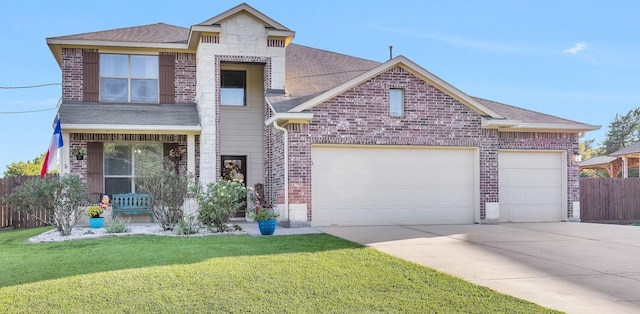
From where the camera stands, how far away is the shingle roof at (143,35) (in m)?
17.4

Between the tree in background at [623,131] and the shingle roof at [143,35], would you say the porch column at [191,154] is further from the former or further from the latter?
the tree in background at [623,131]

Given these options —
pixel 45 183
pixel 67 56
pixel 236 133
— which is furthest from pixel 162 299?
pixel 67 56

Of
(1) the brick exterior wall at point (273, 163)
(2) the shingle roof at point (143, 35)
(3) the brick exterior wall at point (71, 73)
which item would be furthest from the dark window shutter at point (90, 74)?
(1) the brick exterior wall at point (273, 163)

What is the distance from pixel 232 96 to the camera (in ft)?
59.0

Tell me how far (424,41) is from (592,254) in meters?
9.28

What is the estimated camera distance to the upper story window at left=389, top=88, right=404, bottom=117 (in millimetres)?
15211

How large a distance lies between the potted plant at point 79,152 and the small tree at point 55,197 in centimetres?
272

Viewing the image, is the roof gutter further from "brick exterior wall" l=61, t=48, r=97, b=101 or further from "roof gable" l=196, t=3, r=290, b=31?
"brick exterior wall" l=61, t=48, r=97, b=101

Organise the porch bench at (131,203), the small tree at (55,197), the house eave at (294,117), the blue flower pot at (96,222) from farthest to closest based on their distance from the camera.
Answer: the porch bench at (131,203) < the blue flower pot at (96,222) < the house eave at (294,117) < the small tree at (55,197)

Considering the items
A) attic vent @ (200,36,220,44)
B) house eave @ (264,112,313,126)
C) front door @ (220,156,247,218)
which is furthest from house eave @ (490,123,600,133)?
attic vent @ (200,36,220,44)

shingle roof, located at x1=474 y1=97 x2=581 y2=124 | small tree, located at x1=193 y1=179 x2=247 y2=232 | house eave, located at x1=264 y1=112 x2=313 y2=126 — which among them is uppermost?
shingle roof, located at x1=474 y1=97 x2=581 y2=124

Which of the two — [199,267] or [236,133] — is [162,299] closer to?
[199,267]

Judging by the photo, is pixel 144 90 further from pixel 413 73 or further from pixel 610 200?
pixel 610 200

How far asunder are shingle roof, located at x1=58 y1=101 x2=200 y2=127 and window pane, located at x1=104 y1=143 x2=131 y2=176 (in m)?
1.09
